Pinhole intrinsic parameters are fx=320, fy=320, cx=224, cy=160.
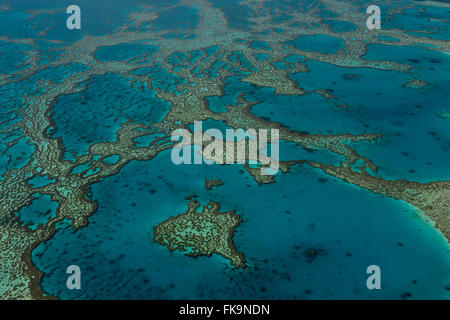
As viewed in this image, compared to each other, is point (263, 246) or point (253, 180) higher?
point (253, 180)

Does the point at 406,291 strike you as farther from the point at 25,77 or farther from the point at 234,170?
the point at 25,77

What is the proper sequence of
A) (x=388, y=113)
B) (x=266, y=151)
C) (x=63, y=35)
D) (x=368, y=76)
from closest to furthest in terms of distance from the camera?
(x=266, y=151) < (x=388, y=113) < (x=368, y=76) < (x=63, y=35)

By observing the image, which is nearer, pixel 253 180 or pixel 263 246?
pixel 263 246

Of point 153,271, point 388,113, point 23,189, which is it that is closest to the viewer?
point 153,271

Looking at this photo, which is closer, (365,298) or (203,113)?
(365,298)

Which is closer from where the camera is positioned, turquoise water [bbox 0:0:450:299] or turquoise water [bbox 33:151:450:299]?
turquoise water [bbox 33:151:450:299]

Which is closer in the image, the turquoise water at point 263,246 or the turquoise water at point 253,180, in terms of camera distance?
the turquoise water at point 263,246
